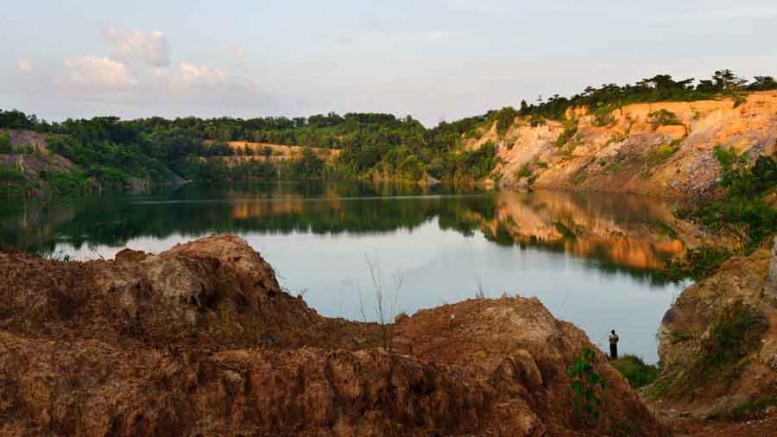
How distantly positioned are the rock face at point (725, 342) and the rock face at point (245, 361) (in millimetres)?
4128

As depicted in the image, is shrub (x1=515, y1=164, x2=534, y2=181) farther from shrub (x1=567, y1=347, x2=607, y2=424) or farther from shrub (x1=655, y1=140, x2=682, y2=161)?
shrub (x1=567, y1=347, x2=607, y2=424)

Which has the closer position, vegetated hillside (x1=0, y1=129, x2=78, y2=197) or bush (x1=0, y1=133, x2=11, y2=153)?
vegetated hillside (x1=0, y1=129, x2=78, y2=197)

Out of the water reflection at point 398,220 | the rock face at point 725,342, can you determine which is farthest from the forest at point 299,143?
the rock face at point 725,342

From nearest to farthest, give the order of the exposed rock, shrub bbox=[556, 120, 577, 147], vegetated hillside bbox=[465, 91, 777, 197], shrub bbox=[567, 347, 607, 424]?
shrub bbox=[567, 347, 607, 424], the exposed rock, vegetated hillside bbox=[465, 91, 777, 197], shrub bbox=[556, 120, 577, 147]

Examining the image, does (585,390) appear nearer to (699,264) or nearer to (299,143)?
(699,264)

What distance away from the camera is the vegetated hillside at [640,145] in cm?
7062

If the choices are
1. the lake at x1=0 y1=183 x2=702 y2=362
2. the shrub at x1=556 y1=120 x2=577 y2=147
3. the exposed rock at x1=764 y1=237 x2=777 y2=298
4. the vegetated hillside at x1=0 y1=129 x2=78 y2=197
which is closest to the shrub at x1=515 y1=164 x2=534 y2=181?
the shrub at x1=556 y1=120 x2=577 y2=147

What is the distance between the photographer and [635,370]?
1816 centimetres

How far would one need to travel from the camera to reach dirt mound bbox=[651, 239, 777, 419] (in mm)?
11102

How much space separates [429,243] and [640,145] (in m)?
49.1

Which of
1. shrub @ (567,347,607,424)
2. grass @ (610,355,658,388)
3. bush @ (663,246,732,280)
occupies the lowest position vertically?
grass @ (610,355,658,388)

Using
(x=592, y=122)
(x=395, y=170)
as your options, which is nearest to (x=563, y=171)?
(x=592, y=122)

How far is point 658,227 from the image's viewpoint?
49.8m

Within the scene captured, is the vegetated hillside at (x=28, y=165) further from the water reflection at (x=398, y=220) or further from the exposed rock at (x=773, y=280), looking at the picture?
the exposed rock at (x=773, y=280)
